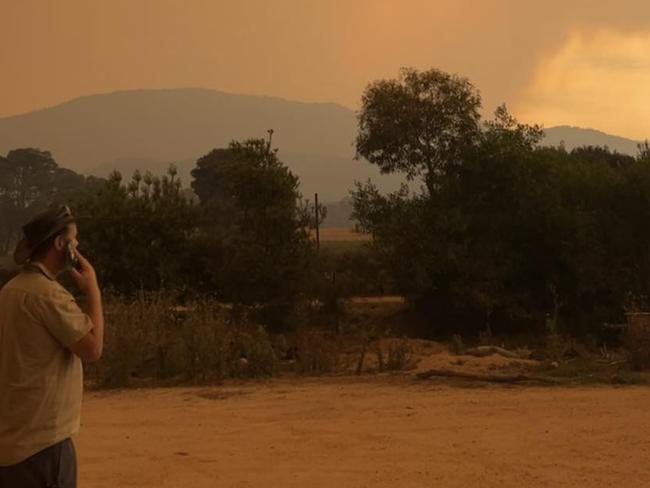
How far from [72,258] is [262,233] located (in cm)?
1757

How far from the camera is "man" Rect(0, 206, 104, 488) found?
135 inches

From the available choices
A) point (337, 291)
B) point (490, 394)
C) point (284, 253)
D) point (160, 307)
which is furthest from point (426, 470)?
point (337, 291)

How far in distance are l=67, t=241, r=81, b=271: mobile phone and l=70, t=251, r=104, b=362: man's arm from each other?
14 millimetres

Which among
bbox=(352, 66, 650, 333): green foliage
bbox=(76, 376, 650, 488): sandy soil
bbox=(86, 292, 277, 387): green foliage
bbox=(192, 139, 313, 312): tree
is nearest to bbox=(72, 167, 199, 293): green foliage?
bbox=(192, 139, 313, 312): tree

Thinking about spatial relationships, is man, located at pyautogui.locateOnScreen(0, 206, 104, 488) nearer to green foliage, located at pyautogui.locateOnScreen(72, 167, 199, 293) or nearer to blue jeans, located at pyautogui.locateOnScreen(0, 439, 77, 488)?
blue jeans, located at pyautogui.locateOnScreen(0, 439, 77, 488)

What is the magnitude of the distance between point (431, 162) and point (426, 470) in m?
17.3

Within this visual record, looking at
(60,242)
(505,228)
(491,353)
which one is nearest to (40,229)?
(60,242)

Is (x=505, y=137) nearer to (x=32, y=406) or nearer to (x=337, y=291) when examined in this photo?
(x=337, y=291)

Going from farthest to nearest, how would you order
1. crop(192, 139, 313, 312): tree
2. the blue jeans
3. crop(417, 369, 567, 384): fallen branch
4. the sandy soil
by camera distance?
crop(192, 139, 313, 312): tree
crop(417, 369, 567, 384): fallen branch
the sandy soil
the blue jeans

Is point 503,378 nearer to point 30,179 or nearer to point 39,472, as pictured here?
point 39,472

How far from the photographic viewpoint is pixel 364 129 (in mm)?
23594

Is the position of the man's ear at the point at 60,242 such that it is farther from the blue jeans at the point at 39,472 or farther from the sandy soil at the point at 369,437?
the sandy soil at the point at 369,437

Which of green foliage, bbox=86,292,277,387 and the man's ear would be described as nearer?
the man's ear

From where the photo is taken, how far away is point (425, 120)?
22812 millimetres
